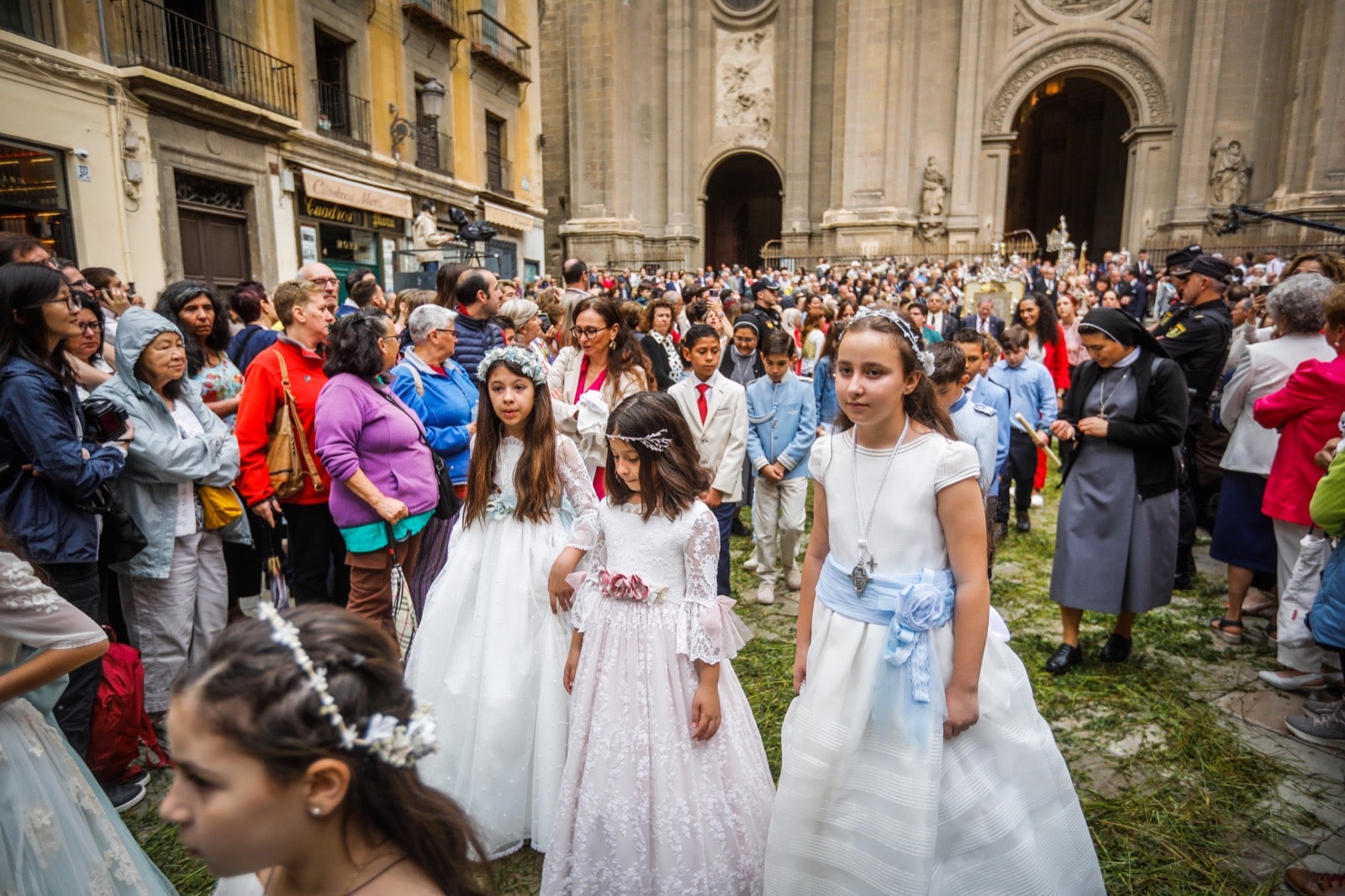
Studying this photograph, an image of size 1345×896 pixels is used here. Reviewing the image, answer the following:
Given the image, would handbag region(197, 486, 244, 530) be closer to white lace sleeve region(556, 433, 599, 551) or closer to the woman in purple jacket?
the woman in purple jacket

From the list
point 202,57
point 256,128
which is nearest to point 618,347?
point 256,128

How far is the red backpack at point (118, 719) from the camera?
292 cm

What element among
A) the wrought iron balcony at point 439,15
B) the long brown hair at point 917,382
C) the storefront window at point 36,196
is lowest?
the long brown hair at point 917,382

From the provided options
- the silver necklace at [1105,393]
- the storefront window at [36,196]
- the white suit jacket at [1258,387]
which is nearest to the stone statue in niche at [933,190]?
the white suit jacket at [1258,387]

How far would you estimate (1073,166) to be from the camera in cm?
3441

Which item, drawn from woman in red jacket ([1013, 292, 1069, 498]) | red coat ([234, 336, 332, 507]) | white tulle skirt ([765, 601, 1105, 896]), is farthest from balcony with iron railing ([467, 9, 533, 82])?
white tulle skirt ([765, 601, 1105, 896])

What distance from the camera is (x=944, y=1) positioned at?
24141mm

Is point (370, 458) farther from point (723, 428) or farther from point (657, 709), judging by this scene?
point (723, 428)

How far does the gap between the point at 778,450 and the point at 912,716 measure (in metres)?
3.48

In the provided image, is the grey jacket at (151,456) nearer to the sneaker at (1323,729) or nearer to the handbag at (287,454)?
the handbag at (287,454)

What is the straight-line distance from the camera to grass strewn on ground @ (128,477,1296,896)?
9.06 feet

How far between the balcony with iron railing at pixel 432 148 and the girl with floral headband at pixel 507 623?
1529 centimetres

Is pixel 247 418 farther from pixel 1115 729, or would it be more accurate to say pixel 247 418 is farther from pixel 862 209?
pixel 862 209

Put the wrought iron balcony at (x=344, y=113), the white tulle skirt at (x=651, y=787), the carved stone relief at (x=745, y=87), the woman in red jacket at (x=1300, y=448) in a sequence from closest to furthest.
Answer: the white tulle skirt at (x=651, y=787) → the woman in red jacket at (x=1300, y=448) → the wrought iron balcony at (x=344, y=113) → the carved stone relief at (x=745, y=87)
